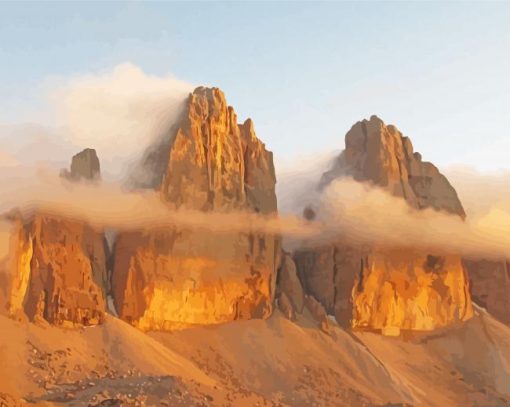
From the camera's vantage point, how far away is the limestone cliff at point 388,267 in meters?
110

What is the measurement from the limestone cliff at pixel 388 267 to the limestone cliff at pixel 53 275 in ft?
116

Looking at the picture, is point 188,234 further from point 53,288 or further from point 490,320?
point 490,320

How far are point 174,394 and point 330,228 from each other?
168 ft

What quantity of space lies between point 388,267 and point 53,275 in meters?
50.2

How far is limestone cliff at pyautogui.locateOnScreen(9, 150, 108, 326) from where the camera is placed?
8219cm

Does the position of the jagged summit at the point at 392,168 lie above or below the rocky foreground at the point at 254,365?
above

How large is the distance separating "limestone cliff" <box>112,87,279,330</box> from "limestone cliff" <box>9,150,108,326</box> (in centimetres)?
586

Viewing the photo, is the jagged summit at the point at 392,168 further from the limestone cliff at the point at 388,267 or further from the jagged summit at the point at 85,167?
the jagged summit at the point at 85,167

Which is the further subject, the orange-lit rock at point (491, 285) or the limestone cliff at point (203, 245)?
the orange-lit rock at point (491, 285)

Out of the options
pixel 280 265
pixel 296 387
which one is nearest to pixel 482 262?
pixel 280 265

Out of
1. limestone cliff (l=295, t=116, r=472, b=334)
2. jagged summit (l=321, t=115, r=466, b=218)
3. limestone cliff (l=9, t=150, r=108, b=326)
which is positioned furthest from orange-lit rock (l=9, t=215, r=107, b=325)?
jagged summit (l=321, t=115, r=466, b=218)

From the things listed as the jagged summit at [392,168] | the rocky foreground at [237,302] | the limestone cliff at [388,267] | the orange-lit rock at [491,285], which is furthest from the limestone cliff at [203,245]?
the orange-lit rock at [491,285]

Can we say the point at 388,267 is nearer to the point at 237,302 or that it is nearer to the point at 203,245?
the point at 237,302

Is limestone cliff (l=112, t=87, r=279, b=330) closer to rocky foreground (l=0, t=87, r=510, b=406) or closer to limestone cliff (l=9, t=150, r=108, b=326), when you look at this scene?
rocky foreground (l=0, t=87, r=510, b=406)
